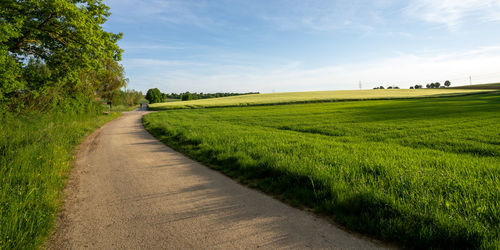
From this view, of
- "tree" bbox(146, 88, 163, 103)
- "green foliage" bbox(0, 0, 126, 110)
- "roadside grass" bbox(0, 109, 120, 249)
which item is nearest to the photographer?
"roadside grass" bbox(0, 109, 120, 249)

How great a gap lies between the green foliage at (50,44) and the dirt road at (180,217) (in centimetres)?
1036

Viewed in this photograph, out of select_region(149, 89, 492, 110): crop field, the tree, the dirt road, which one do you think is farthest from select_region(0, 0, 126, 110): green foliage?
the tree

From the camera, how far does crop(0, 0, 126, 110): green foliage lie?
38.7 ft

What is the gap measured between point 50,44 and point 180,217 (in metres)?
16.0

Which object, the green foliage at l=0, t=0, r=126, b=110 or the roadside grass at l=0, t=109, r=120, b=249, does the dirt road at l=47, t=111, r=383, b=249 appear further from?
the green foliage at l=0, t=0, r=126, b=110

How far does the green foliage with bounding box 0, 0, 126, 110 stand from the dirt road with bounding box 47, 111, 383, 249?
10.4 m

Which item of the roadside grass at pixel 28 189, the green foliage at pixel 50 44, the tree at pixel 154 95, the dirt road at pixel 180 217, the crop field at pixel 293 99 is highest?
the tree at pixel 154 95

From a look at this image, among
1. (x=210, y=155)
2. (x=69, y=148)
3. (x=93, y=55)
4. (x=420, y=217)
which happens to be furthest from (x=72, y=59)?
(x=420, y=217)

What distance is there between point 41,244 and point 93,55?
48.2 feet

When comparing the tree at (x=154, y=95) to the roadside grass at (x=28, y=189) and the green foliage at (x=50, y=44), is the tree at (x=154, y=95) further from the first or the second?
the roadside grass at (x=28, y=189)

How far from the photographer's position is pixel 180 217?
150 inches

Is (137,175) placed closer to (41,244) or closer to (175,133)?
(41,244)

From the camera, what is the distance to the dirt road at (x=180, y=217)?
3.14 metres

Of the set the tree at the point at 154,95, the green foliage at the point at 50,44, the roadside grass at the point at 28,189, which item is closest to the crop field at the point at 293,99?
the green foliage at the point at 50,44
